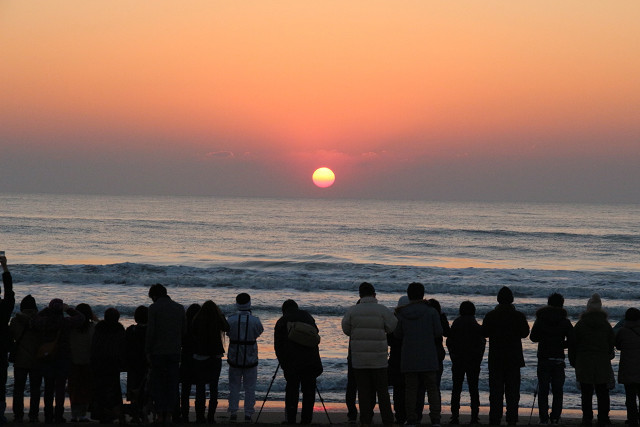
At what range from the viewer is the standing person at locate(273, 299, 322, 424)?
7.70 metres

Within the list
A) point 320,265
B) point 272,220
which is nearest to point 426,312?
point 320,265

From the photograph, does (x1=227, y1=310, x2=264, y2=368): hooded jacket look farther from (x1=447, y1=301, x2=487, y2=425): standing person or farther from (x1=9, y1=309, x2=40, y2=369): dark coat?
(x1=447, y1=301, x2=487, y2=425): standing person

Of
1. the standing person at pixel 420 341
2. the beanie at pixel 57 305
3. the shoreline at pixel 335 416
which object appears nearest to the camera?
the standing person at pixel 420 341

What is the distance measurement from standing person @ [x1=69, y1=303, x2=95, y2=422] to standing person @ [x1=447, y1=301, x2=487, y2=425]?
4.13m

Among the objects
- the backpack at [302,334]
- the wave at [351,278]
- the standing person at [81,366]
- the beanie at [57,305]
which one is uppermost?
the beanie at [57,305]

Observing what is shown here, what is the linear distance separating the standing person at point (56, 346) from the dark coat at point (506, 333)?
456cm

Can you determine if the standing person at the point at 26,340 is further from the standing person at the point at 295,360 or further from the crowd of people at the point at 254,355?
the standing person at the point at 295,360

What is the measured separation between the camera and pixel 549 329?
797cm

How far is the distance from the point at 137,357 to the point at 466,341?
12.3 feet

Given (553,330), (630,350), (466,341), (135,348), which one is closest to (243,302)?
(135,348)

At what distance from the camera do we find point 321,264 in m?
36.9

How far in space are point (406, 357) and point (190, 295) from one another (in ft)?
58.6

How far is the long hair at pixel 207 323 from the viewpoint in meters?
7.77

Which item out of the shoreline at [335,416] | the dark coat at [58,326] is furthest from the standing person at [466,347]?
the dark coat at [58,326]
